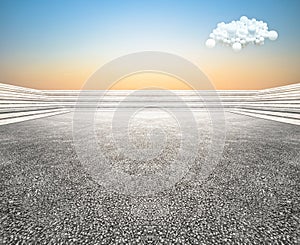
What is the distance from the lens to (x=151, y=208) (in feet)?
4.95

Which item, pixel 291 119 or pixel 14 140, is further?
pixel 291 119

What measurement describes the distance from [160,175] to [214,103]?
39.3ft

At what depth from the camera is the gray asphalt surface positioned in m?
1.20

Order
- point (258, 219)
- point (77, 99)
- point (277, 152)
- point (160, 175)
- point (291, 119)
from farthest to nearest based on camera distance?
point (77, 99), point (291, 119), point (277, 152), point (160, 175), point (258, 219)

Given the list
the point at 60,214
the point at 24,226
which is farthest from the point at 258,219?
the point at 24,226

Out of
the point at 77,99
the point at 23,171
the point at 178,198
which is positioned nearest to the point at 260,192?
the point at 178,198

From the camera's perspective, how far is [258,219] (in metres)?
1.36

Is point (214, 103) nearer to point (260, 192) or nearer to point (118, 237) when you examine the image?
point (260, 192)

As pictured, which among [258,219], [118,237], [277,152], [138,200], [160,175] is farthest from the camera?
[277,152]

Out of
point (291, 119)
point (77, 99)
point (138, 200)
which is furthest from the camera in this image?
point (77, 99)

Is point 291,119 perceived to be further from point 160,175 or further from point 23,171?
point 23,171

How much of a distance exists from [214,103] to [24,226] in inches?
515

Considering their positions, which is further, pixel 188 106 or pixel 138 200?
pixel 188 106

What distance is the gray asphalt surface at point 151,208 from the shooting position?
47.1 inches
